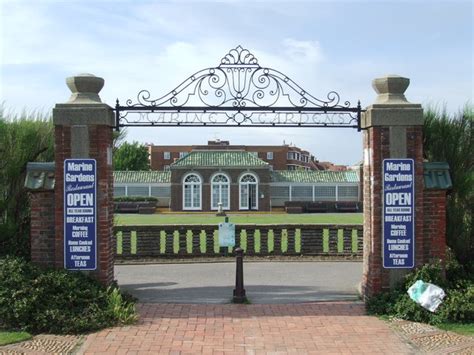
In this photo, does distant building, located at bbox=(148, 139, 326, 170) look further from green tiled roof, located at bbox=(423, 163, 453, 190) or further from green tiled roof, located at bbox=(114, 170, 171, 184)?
green tiled roof, located at bbox=(423, 163, 453, 190)

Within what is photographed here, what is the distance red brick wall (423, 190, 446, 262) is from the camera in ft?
27.4

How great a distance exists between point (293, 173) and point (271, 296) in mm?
42603

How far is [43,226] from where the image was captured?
Result: 8.26 m

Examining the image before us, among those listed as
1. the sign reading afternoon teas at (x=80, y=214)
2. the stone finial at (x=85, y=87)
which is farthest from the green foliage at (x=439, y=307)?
the stone finial at (x=85, y=87)

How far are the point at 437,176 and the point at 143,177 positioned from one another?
4474 cm

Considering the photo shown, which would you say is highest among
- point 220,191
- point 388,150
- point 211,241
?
point 388,150

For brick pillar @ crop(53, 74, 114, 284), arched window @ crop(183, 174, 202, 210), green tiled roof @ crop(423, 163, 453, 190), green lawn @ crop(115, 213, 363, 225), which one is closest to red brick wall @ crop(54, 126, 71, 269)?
brick pillar @ crop(53, 74, 114, 284)

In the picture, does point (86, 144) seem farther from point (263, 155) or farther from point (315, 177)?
point (263, 155)

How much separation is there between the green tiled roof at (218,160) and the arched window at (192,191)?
3.88ft

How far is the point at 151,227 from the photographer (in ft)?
46.2

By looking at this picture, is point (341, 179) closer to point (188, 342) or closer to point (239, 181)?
point (239, 181)

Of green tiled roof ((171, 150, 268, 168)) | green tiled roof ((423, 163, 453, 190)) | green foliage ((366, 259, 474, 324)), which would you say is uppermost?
green tiled roof ((171, 150, 268, 168))

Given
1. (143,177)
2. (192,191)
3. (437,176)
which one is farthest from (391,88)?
(143,177)

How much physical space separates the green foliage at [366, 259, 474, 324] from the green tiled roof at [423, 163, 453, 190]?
45.6 inches
